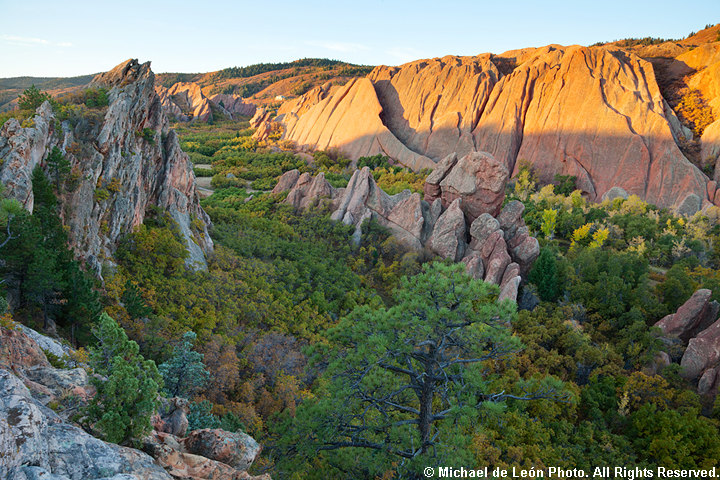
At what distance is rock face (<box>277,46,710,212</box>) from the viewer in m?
52.4

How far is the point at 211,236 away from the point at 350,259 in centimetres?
1091

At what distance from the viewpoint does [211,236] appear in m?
32.2

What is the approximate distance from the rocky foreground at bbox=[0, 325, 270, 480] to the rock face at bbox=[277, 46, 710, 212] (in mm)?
55583

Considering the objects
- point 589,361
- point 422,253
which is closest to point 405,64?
point 422,253

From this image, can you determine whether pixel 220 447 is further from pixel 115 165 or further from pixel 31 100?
pixel 31 100

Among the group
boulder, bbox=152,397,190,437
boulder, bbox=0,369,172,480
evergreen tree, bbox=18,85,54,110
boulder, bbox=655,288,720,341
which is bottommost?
boulder, bbox=655,288,720,341

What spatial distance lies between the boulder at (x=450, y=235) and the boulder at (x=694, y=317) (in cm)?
1406

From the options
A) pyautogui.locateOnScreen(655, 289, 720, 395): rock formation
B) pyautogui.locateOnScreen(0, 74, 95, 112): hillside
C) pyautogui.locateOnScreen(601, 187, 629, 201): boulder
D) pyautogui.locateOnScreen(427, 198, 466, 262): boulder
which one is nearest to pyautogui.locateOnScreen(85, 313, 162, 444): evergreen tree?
pyautogui.locateOnScreen(655, 289, 720, 395): rock formation

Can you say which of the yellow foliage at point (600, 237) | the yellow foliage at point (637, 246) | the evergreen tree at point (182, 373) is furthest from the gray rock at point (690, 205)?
the evergreen tree at point (182, 373)

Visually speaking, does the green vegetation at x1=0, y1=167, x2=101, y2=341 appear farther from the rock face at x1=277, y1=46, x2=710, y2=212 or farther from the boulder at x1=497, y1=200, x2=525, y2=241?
the rock face at x1=277, y1=46, x2=710, y2=212

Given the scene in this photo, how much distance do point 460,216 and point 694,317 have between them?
16188 millimetres

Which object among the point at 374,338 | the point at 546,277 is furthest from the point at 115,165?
the point at 546,277

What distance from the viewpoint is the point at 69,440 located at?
6410 mm

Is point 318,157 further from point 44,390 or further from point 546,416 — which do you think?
point 44,390
